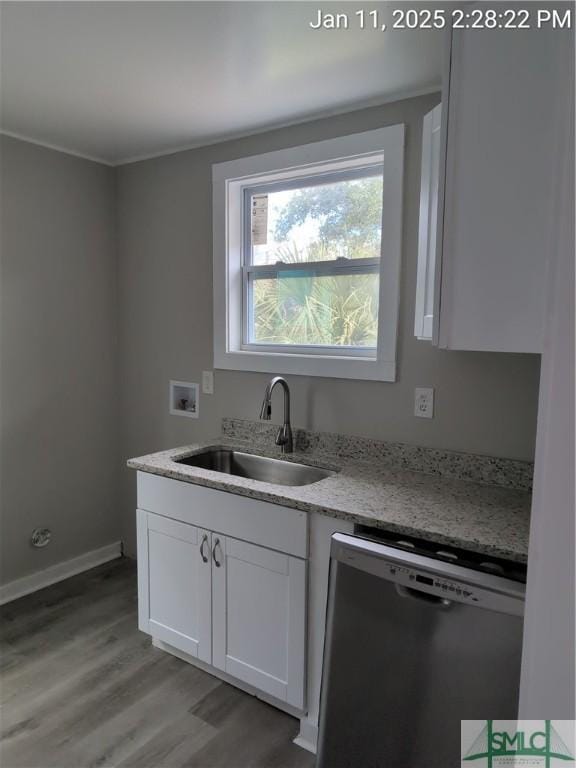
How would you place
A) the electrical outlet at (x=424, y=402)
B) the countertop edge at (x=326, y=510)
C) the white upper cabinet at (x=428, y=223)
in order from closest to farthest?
the countertop edge at (x=326, y=510)
the white upper cabinet at (x=428, y=223)
the electrical outlet at (x=424, y=402)

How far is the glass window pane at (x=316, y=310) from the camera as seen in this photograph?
2.38 meters

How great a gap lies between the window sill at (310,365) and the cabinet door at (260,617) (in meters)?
0.86

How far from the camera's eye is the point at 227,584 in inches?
78.8

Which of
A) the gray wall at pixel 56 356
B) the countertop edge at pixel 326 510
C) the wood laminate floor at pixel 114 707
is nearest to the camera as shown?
the countertop edge at pixel 326 510

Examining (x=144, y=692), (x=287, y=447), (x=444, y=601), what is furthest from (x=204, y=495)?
(x=444, y=601)

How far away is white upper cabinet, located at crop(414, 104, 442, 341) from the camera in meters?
1.68

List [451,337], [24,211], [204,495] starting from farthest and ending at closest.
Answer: [24,211] → [204,495] → [451,337]

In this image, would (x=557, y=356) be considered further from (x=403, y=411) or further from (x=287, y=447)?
(x=287, y=447)

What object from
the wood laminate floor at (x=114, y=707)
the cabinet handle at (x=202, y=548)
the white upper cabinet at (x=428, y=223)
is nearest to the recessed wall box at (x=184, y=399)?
the cabinet handle at (x=202, y=548)

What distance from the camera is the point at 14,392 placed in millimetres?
2705

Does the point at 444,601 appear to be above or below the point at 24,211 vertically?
below

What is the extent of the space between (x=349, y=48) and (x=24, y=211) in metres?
1.85

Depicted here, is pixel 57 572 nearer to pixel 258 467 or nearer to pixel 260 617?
pixel 258 467

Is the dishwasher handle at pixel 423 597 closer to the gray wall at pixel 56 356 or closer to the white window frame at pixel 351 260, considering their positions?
the white window frame at pixel 351 260
